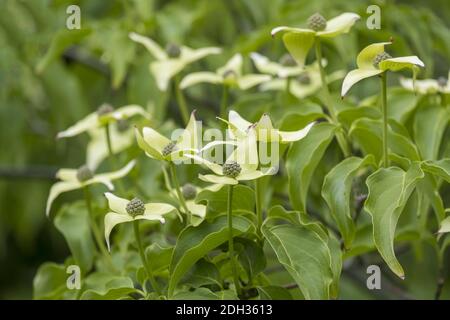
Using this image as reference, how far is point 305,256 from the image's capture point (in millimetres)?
1220

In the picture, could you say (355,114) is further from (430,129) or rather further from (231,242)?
(231,242)

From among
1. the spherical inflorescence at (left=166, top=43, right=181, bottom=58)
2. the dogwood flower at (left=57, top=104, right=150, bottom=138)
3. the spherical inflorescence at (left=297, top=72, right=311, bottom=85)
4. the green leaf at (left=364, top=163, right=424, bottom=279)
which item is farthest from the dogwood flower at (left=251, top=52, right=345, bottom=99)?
the green leaf at (left=364, top=163, right=424, bottom=279)

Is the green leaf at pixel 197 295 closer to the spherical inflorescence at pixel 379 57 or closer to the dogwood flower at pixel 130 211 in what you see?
the dogwood flower at pixel 130 211

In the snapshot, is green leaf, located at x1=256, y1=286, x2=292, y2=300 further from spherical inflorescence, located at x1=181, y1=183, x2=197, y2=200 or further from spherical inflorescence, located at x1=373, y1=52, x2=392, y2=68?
spherical inflorescence, located at x1=373, y1=52, x2=392, y2=68

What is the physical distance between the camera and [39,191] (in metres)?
2.95

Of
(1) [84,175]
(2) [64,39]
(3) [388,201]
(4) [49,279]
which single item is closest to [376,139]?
(3) [388,201]

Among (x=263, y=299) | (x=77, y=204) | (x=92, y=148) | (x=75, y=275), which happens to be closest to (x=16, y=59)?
(x=92, y=148)

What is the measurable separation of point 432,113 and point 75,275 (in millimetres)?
671

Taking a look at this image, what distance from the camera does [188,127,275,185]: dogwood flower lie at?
1170mm

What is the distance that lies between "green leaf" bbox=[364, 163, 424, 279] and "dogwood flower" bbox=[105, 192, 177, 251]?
29cm

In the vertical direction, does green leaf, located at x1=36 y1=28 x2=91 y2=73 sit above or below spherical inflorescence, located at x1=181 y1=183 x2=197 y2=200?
above

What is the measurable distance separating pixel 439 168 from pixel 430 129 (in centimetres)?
26
